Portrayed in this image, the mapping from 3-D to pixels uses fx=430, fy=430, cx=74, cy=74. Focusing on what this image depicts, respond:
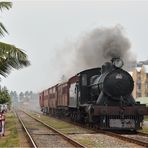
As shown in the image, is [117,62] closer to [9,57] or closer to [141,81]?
[9,57]

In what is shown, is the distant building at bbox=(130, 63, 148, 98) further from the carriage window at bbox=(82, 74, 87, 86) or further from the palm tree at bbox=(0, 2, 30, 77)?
the palm tree at bbox=(0, 2, 30, 77)

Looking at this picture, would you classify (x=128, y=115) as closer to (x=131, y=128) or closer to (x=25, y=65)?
(x=131, y=128)

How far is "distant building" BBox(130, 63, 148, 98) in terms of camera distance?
97.1 metres

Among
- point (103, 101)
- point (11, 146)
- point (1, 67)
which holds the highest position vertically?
point (1, 67)

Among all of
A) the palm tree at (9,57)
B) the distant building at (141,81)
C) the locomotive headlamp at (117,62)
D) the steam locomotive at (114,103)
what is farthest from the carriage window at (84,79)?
the distant building at (141,81)

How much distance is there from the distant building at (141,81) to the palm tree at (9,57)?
79.7 meters

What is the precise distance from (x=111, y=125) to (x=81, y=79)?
4.46 meters

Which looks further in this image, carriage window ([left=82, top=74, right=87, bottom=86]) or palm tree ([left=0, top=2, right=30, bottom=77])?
carriage window ([left=82, top=74, right=87, bottom=86])

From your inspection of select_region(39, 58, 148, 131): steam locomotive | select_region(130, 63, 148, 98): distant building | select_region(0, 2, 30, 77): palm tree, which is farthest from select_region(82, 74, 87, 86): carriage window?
select_region(130, 63, 148, 98): distant building

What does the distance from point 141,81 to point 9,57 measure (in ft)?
271

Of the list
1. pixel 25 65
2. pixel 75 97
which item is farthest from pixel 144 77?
pixel 25 65

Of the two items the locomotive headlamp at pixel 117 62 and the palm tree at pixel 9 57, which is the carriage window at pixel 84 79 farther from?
the palm tree at pixel 9 57

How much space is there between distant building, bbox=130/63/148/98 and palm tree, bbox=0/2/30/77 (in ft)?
261

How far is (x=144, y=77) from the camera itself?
97.8m
